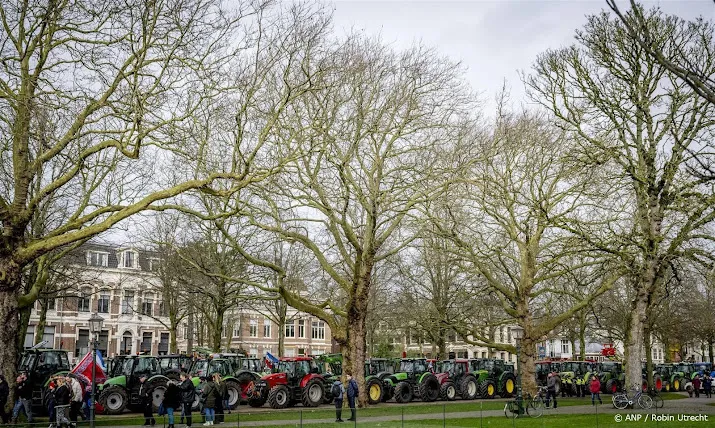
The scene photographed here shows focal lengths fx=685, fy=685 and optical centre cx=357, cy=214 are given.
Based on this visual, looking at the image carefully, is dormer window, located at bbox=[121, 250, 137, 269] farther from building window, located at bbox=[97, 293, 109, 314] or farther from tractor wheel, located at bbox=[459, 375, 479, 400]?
tractor wheel, located at bbox=[459, 375, 479, 400]

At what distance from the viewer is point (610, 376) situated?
44344mm

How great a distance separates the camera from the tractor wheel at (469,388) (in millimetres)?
34991

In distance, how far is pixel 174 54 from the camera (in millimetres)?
19172

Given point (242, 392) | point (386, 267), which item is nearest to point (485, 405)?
point (242, 392)

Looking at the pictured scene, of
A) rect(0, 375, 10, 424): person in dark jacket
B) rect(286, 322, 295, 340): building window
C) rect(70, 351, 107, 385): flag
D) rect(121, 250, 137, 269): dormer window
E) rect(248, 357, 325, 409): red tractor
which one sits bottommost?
rect(248, 357, 325, 409): red tractor

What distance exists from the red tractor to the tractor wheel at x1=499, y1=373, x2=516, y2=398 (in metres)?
12.2

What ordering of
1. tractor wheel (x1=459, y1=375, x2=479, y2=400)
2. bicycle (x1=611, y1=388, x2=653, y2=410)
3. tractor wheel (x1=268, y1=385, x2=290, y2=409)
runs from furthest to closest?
tractor wheel (x1=459, y1=375, x2=479, y2=400) < tractor wheel (x1=268, y1=385, x2=290, y2=409) < bicycle (x1=611, y1=388, x2=653, y2=410)

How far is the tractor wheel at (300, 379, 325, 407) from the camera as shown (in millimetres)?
28797

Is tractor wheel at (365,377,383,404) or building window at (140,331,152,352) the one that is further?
building window at (140,331,152,352)

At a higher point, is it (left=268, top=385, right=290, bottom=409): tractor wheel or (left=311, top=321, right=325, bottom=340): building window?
(left=311, top=321, right=325, bottom=340): building window

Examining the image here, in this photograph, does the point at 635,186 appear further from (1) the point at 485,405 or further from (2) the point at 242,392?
(2) the point at 242,392

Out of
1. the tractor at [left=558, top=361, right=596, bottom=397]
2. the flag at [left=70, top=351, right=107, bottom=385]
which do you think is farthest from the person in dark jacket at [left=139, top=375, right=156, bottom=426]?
the tractor at [left=558, top=361, right=596, bottom=397]

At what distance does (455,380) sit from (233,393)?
13.5 metres

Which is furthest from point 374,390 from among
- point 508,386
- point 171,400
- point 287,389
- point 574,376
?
point 574,376
